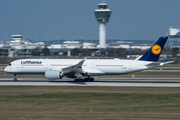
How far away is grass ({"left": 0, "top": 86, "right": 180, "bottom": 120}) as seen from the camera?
1775cm

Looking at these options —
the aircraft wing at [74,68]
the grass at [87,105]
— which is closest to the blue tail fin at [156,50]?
the aircraft wing at [74,68]

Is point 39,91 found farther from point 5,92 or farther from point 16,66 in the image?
point 16,66

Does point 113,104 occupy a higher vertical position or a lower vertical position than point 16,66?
lower

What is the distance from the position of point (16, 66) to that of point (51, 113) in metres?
23.0

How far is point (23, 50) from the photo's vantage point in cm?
17175

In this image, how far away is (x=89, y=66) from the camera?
38.5 metres

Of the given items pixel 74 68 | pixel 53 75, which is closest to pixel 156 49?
pixel 74 68

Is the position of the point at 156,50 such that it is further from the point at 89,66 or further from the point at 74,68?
the point at 74,68

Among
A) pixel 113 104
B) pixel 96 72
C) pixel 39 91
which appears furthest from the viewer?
pixel 96 72

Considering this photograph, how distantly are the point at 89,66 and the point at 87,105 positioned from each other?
1732cm

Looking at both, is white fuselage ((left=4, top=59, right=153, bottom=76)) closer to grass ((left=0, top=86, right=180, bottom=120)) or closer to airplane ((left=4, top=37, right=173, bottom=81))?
airplane ((left=4, top=37, right=173, bottom=81))

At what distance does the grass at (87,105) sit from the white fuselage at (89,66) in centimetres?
1012

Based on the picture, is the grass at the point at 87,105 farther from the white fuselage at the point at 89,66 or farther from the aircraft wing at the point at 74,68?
the white fuselage at the point at 89,66

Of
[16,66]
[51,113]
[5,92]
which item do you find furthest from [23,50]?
[51,113]
